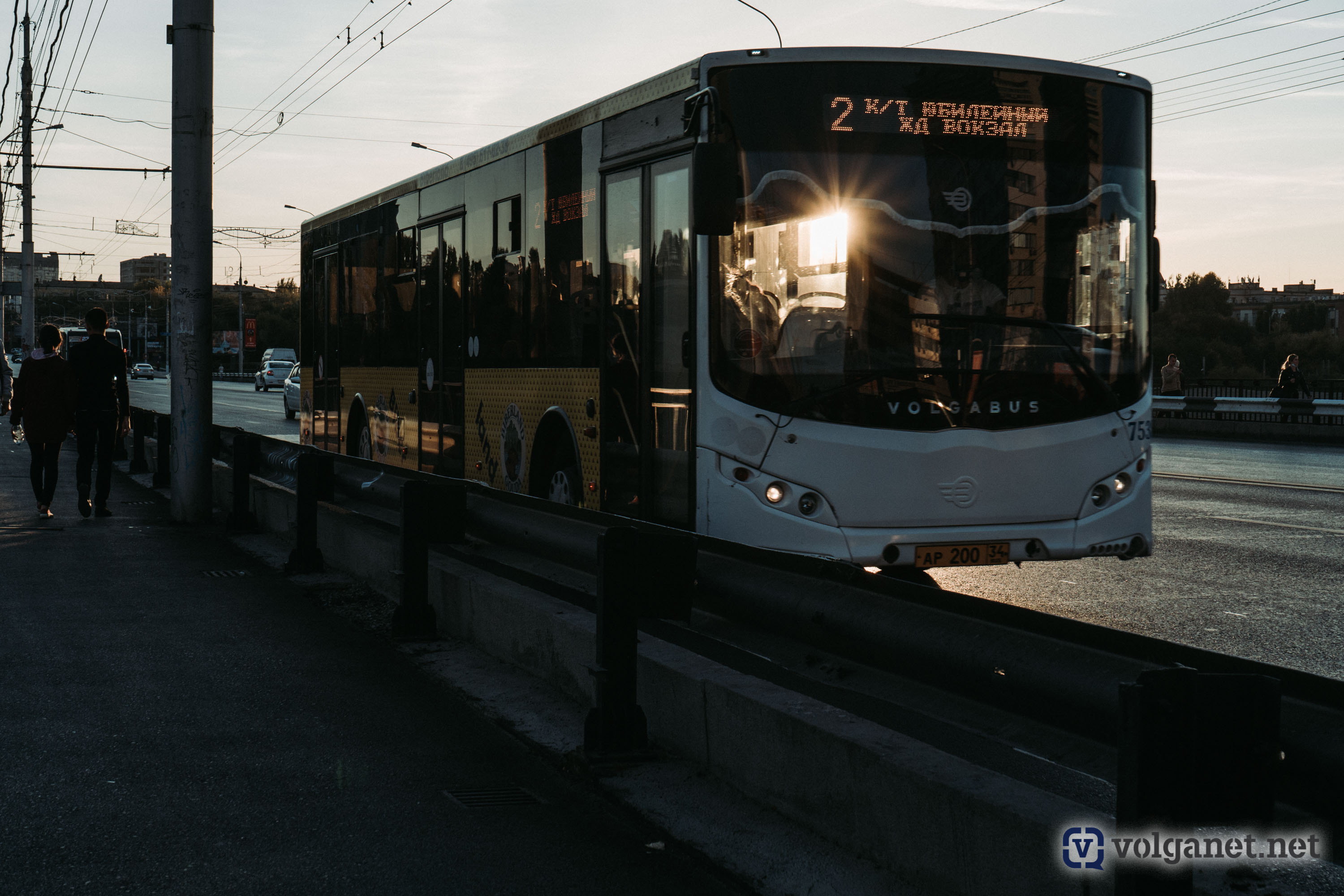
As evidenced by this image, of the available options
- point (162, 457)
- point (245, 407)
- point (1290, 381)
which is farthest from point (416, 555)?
point (245, 407)

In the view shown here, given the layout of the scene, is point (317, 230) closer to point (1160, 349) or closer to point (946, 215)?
point (946, 215)

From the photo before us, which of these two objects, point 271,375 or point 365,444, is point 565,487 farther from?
point 271,375

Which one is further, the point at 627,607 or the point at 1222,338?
the point at 1222,338

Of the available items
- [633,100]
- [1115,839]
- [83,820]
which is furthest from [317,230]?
[1115,839]

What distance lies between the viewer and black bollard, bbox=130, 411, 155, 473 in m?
19.9

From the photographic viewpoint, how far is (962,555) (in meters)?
7.87

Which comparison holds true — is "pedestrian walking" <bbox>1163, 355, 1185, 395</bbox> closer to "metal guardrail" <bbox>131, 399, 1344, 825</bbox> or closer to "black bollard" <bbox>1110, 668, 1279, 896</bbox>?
"metal guardrail" <bbox>131, 399, 1344, 825</bbox>

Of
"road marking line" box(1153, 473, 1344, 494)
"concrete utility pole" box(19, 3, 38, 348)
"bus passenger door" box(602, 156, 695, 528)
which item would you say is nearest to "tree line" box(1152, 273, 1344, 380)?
"concrete utility pole" box(19, 3, 38, 348)

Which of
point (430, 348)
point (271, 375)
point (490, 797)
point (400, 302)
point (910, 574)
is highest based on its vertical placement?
point (400, 302)

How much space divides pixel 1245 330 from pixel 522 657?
311ft

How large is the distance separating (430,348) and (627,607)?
347 inches

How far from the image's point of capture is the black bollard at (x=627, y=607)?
5109 mm

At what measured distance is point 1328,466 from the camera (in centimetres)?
2123

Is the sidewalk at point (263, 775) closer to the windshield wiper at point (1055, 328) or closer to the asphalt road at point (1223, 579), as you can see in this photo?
the windshield wiper at point (1055, 328)
